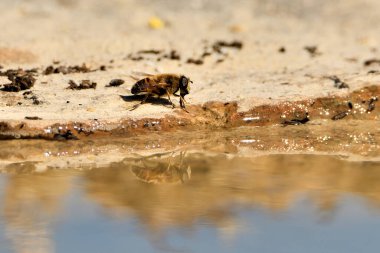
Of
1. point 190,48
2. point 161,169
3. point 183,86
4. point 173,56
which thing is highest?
point 190,48

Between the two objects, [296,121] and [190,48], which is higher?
[190,48]

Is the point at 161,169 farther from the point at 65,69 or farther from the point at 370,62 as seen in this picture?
the point at 370,62

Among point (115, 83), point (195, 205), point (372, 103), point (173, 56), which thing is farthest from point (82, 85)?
point (195, 205)

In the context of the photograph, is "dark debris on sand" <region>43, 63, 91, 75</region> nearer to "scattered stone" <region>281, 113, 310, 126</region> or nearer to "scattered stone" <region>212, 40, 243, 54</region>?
"scattered stone" <region>212, 40, 243, 54</region>

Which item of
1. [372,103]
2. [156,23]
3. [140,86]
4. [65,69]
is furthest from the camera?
[156,23]

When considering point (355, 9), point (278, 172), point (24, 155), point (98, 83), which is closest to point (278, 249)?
point (278, 172)

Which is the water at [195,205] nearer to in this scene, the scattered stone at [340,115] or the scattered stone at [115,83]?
the scattered stone at [340,115]

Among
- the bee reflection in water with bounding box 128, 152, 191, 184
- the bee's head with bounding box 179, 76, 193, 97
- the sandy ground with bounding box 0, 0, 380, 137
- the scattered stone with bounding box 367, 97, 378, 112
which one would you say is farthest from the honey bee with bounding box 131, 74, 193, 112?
the scattered stone with bounding box 367, 97, 378, 112
